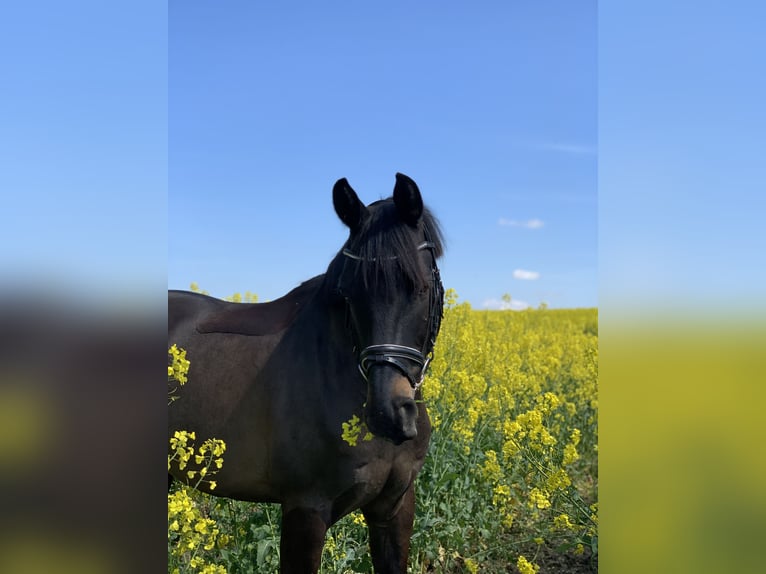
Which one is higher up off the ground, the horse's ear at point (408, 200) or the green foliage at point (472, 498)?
the horse's ear at point (408, 200)

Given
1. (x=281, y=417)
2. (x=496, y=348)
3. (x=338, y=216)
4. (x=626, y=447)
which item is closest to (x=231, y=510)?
(x=281, y=417)

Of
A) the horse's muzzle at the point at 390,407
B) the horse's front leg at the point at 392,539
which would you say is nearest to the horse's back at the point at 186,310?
the horse's front leg at the point at 392,539

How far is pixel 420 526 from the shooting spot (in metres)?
4.36

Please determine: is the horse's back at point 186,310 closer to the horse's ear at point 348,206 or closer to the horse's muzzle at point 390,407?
the horse's ear at point 348,206

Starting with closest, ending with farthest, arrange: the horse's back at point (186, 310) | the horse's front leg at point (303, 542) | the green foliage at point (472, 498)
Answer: the horse's front leg at point (303, 542)
the horse's back at point (186, 310)
the green foliage at point (472, 498)

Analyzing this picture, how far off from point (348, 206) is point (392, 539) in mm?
1762

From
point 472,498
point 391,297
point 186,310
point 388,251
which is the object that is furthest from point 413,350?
point 472,498

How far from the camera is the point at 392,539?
3025 millimetres

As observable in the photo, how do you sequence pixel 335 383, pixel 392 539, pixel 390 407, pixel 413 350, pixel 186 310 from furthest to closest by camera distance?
1. pixel 186 310
2. pixel 392 539
3. pixel 335 383
4. pixel 413 350
5. pixel 390 407

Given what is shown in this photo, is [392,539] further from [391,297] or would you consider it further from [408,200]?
[408,200]

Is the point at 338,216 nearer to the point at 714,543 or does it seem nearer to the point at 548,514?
the point at 714,543

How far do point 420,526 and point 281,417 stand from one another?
2.09 metres

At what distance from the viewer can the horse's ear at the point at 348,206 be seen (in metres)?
2.54

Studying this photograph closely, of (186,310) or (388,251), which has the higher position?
(388,251)
